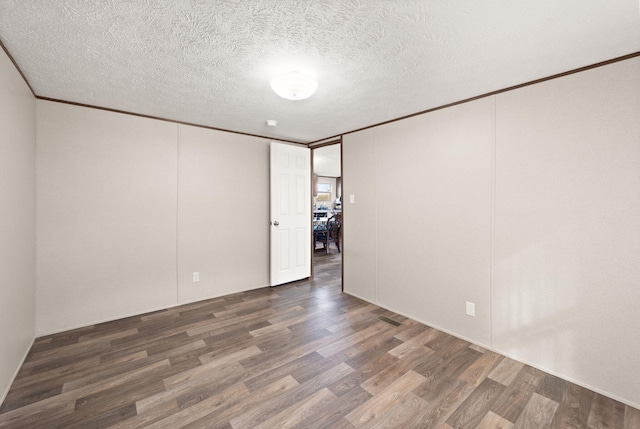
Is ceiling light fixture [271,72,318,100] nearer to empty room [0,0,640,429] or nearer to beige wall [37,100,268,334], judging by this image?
empty room [0,0,640,429]

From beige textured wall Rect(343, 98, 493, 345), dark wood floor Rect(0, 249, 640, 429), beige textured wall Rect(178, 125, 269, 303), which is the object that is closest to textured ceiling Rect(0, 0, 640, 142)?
beige textured wall Rect(343, 98, 493, 345)

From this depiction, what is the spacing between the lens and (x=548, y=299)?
82.2 inches

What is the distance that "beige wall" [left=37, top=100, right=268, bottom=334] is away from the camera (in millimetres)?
2639

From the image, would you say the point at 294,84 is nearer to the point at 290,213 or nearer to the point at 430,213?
the point at 430,213

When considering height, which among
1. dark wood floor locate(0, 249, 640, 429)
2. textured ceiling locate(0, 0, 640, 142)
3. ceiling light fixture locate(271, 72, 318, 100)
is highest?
textured ceiling locate(0, 0, 640, 142)

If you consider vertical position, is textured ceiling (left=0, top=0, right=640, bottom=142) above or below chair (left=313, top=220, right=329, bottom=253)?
above

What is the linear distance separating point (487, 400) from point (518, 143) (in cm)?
194

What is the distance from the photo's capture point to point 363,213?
3.61 meters

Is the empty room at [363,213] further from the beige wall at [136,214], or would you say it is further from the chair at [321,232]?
the chair at [321,232]

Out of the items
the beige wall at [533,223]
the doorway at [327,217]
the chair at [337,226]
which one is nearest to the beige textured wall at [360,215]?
the beige wall at [533,223]

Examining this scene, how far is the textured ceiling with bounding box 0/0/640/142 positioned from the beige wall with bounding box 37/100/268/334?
49 centimetres

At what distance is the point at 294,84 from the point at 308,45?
37 cm

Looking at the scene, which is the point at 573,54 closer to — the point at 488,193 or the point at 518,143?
the point at 518,143

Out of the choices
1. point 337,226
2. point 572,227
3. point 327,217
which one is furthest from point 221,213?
point 327,217
